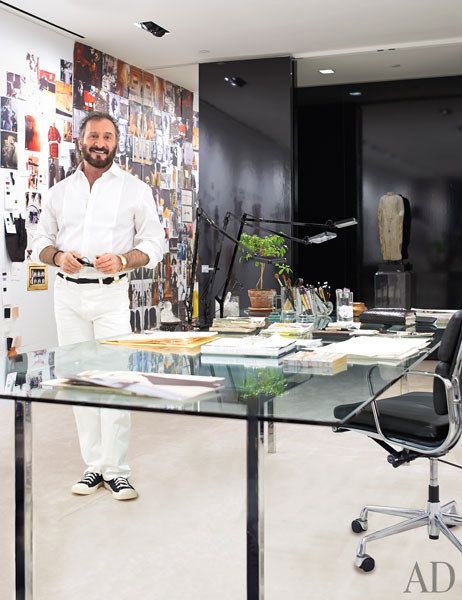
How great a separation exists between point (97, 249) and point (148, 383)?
1.73m

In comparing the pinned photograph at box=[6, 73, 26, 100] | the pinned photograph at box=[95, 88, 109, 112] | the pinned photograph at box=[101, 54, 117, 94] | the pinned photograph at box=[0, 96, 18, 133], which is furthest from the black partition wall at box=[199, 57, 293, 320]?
the pinned photograph at box=[0, 96, 18, 133]

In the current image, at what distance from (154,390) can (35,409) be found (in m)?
3.69

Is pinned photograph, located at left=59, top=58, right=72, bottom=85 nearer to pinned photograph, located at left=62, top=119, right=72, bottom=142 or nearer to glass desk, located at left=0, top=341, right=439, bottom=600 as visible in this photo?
pinned photograph, located at left=62, top=119, right=72, bottom=142

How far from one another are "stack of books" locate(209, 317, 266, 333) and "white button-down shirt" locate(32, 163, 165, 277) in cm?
43

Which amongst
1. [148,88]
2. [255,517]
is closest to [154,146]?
[148,88]

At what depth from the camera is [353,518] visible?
10.4 feet

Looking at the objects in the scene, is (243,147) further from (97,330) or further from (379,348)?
(379,348)

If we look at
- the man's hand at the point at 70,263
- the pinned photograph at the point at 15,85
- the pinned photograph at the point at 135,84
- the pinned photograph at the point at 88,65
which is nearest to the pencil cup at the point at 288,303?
the man's hand at the point at 70,263

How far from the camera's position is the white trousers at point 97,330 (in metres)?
3.51

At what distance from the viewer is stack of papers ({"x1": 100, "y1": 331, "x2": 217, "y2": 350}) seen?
285cm

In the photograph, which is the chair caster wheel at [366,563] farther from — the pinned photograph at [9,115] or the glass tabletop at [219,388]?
the pinned photograph at [9,115]

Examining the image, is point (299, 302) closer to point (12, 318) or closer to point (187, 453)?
point (187, 453)

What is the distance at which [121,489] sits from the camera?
3438mm

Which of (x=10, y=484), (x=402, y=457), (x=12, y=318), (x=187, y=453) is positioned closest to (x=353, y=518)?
(x=402, y=457)
